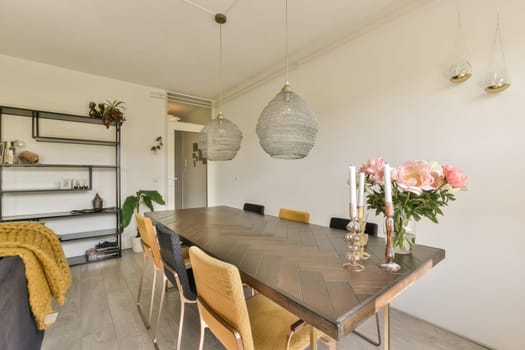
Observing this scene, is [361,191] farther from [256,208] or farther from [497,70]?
[256,208]

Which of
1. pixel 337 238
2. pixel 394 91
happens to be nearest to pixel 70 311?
pixel 337 238

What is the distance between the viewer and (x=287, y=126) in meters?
1.56

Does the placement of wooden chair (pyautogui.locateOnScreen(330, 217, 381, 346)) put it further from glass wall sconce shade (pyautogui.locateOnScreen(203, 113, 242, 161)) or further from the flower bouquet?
glass wall sconce shade (pyautogui.locateOnScreen(203, 113, 242, 161))

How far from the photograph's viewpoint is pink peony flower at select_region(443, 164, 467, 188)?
105 centimetres

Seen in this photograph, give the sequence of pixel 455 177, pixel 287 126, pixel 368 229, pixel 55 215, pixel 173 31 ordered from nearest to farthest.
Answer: pixel 455 177 < pixel 287 126 < pixel 368 229 < pixel 173 31 < pixel 55 215

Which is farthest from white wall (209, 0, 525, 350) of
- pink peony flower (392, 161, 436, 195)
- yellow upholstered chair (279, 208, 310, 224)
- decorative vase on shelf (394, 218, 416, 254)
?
pink peony flower (392, 161, 436, 195)

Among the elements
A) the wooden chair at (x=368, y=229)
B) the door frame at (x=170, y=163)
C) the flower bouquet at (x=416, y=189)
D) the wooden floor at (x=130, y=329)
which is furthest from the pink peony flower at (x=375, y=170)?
A: the door frame at (x=170, y=163)

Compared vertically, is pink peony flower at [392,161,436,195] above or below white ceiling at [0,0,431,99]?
below

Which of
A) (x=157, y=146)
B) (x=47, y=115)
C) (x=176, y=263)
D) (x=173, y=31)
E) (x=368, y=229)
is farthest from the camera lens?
(x=157, y=146)

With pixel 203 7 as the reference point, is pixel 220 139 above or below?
below

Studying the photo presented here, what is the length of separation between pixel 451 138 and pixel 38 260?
2773 mm

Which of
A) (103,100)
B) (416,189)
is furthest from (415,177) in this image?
(103,100)

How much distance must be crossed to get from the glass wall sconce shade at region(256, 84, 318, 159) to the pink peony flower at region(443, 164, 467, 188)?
2.66 ft

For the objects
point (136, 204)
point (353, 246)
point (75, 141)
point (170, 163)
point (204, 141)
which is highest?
point (75, 141)
